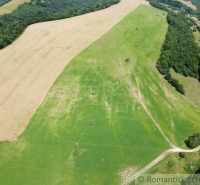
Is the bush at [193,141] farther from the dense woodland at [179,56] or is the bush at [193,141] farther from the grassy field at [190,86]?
the dense woodland at [179,56]

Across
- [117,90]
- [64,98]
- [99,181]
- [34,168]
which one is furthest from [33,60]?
[99,181]

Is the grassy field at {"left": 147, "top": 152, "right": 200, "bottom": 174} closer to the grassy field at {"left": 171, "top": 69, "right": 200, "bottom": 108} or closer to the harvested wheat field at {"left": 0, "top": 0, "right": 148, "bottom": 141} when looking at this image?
the grassy field at {"left": 171, "top": 69, "right": 200, "bottom": 108}

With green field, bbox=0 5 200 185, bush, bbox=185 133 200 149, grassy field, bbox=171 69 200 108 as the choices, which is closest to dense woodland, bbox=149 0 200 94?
grassy field, bbox=171 69 200 108

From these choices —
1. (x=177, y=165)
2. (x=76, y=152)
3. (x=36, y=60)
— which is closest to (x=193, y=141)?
(x=177, y=165)

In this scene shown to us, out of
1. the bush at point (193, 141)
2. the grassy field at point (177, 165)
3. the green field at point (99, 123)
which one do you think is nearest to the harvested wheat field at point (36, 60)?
the green field at point (99, 123)

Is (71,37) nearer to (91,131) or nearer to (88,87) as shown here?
(88,87)
